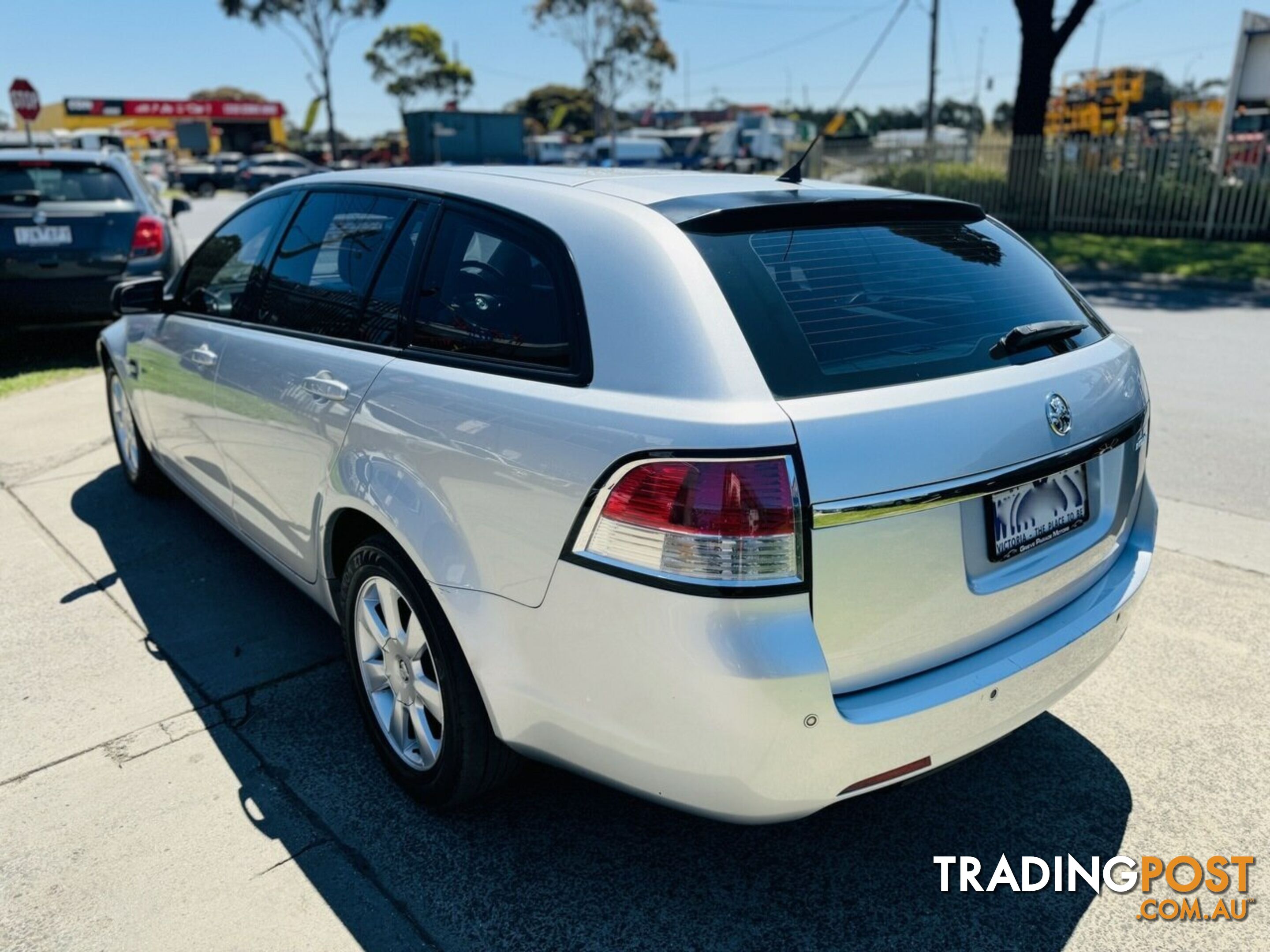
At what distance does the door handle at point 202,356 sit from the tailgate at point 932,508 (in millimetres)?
2555

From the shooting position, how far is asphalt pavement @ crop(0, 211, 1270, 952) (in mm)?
2223

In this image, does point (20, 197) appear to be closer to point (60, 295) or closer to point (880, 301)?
point (60, 295)

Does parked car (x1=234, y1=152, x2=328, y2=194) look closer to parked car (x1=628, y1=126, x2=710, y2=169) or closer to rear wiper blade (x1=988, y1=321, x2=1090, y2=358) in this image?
parked car (x1=628, y1=126, x2=710, y2=169)

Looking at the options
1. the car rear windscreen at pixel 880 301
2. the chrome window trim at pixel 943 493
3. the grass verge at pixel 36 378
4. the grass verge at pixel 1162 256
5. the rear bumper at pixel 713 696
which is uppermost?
the car rear windscreen at pixel 880 301

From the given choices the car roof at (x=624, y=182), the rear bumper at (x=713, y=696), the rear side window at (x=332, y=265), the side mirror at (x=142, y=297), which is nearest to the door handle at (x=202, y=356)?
the rear side window at (x=332, y=265)

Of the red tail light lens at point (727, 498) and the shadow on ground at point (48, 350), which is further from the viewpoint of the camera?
the shadow on ground at point (48, 350)

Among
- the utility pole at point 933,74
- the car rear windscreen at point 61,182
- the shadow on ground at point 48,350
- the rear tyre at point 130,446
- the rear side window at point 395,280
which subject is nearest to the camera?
the rear side window at point 395,280

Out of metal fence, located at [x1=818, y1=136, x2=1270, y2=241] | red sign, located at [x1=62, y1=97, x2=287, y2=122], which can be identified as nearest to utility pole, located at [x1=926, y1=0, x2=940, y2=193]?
metal fence, located at [x1=818, y1=136, x2=1270, y2=241]

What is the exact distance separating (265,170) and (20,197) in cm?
3571

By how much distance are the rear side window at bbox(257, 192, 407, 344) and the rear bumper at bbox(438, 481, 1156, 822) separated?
1069 millimetres

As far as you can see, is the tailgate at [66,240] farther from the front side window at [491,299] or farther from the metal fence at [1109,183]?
the metal fence at [1109,183]

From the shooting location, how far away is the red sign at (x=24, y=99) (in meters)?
15.3

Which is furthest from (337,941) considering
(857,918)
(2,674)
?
(2,674)

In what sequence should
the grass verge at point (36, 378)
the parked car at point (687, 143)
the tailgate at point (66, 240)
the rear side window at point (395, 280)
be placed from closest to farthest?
1. the rear side window at point (395, 280)
2. the grass verge at point (36, 378)
3. the tailgate at point (66, 240)
4. the parked car at point (687, 143)
